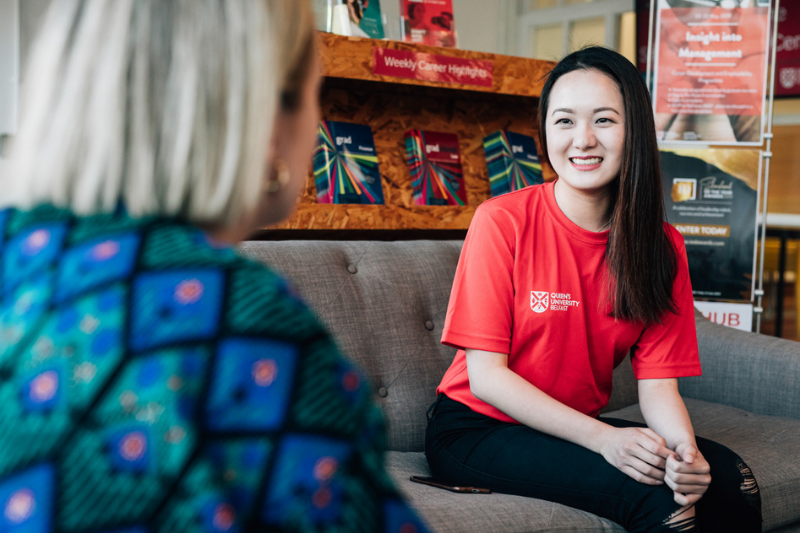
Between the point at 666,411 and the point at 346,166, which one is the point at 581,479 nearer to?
the point at 666,411

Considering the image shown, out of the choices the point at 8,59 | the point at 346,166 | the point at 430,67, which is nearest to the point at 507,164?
the point at 430,67

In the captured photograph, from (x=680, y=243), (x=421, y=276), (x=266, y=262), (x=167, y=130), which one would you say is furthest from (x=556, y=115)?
(x=167, y=130)

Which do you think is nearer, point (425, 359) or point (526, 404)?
point (526, 404)

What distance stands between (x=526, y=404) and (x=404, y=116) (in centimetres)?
157

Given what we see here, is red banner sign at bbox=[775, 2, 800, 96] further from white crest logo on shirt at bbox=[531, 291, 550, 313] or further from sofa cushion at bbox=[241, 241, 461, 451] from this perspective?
white crest logo on shirt at bbox=[531, 291, 550, 313]

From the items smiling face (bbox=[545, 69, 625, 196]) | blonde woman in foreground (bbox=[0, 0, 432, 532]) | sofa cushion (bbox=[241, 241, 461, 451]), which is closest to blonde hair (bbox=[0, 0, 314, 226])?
blonde woman in foreground (bbox=[0, 0, 432, 532])

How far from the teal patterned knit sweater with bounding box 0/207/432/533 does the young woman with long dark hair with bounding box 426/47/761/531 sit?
819 millimetres

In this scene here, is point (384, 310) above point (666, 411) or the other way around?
above

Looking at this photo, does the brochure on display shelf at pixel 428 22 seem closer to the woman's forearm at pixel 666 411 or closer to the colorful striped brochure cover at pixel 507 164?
the colorful striped brochure cover at pixel 507 164

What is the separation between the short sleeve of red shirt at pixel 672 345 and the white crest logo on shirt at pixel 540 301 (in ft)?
0.78

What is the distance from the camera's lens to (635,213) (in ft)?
4.63

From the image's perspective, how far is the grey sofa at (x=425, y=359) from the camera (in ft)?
5.16

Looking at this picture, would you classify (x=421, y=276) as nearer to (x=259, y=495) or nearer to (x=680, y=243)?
(x=680, y=243)

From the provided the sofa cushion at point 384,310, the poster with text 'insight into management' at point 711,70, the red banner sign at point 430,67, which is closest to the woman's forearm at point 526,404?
the sofa cushion at point 384,310
